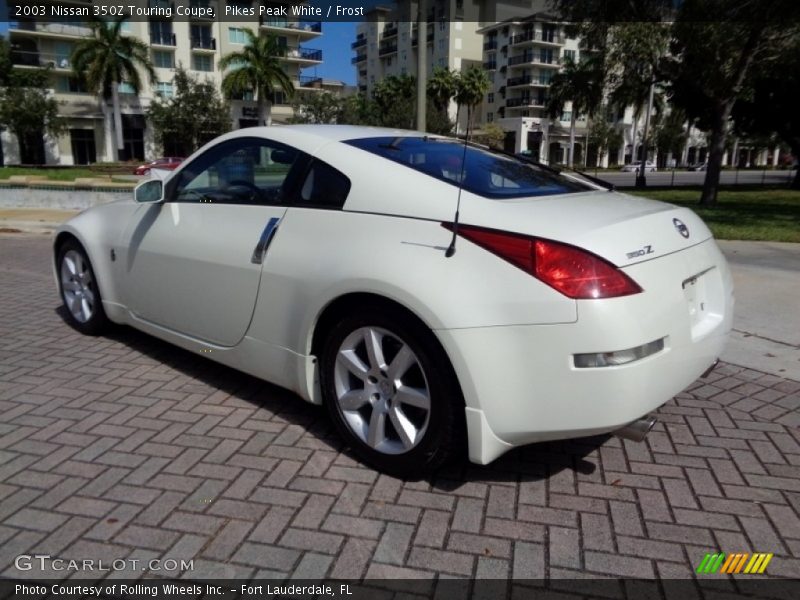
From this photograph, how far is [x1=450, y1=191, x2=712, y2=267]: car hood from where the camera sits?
2.54 m

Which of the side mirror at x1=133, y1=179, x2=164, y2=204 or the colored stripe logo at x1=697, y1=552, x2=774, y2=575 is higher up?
the side mirror at x1=133, y1=179, x2=164, y2=204

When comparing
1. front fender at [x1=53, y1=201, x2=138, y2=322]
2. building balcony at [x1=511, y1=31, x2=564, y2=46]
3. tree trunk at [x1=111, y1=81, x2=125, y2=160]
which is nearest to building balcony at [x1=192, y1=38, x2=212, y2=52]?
tree trunk at [x1=111, y1=81, x2=125, y2=160]

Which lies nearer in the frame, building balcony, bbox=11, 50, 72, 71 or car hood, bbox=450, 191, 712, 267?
car hood, bbox=450, 191, 712, 267

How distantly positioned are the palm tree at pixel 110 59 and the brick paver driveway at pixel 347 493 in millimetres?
50477

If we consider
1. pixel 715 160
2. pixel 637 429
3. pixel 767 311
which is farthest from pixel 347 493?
pixel 715 160

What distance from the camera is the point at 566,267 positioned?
2461 millimetres

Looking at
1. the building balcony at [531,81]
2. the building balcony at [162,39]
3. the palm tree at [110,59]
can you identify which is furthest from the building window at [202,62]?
the building balcony at [531,81]

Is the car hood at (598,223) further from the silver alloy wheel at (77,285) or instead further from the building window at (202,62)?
the building window at (202,62)

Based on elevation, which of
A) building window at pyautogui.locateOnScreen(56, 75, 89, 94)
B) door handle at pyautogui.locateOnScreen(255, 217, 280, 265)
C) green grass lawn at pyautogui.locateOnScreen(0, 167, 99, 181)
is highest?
building window at pyautogui.locateOnScreen(56, 75, 89, 94)

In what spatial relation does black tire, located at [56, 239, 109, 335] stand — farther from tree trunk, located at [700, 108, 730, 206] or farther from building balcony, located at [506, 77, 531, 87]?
building balcony, located at [506, 77, 531, 87]

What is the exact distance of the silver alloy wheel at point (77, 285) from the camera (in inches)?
192

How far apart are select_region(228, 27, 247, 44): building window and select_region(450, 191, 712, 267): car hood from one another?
60342mm

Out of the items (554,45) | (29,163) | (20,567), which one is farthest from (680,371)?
(554,45)

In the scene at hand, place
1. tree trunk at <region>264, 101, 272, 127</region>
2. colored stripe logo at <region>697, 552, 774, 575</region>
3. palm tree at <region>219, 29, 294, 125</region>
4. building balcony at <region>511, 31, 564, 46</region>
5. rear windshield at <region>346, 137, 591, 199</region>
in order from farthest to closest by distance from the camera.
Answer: building balcony at <region>511, 31, 564, 46</region> < tree trunk at <region>264, 101, 272, 127</region> < palm tree at <region>219, 29, 294, 125</region> < rear windshield at <region>346, 137, 591, 199</region> < colored stripe logo at <region>697, 552, 774, 575</region>
